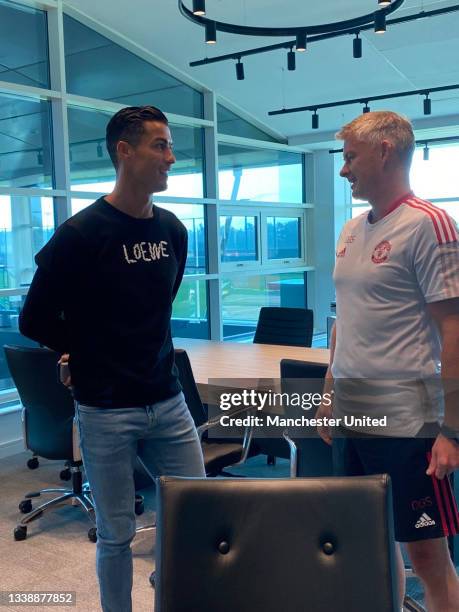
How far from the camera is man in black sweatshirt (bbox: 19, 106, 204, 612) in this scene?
162 cm

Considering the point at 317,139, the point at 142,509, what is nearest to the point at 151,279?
the point at 142,509

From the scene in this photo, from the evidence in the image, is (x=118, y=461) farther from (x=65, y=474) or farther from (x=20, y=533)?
(x=65, y=474)

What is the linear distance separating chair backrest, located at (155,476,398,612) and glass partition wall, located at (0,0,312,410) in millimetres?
3982

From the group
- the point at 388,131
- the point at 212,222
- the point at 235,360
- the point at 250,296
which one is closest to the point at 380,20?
the point at 235,360

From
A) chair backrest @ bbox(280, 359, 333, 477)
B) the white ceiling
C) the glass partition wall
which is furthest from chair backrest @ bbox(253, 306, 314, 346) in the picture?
the white ceiling

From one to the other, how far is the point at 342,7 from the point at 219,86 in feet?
6.31

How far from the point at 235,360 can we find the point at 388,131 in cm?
225

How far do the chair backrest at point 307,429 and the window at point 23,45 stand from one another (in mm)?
3452

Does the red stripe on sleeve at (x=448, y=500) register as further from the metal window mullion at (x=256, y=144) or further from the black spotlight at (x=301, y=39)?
the metal window mullion at (x=256, y=144)

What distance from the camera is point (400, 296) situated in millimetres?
1517

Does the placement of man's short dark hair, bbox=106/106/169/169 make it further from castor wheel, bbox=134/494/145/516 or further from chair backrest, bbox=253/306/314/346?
chair backrest, bbox=253/306/314/346

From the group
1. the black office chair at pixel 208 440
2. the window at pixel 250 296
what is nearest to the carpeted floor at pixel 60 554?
the black office chair at pixel 208 440

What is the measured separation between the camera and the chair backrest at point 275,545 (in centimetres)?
102

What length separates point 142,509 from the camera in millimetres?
3273
